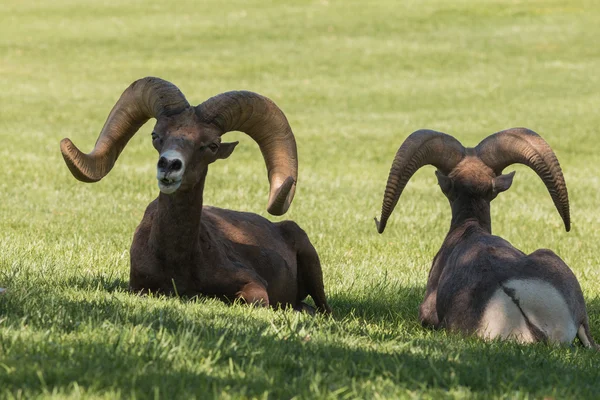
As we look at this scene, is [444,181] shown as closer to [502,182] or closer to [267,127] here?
[502,182]

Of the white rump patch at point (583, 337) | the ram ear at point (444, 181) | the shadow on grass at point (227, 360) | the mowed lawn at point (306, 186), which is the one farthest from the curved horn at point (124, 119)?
the white rump patch at point (583, 337)

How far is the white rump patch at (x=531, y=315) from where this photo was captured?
8539 mm

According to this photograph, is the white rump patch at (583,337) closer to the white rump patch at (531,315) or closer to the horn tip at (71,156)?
the white rump patch at (531,315)

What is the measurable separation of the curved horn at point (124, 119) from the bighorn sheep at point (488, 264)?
2.31 metres

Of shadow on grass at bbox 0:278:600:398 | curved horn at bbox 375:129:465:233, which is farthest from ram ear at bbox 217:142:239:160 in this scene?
shadow on grass at bbox 0:278:600:398

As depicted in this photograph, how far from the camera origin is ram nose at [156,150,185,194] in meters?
8.70

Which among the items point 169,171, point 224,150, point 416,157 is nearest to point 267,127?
point 224,150

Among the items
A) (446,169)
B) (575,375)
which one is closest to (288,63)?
(446,169)

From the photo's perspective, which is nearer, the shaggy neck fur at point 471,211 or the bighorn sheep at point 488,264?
the bighorn sheep at point 488,264

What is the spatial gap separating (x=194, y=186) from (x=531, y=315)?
10.2 ft

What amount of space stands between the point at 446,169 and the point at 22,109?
23.0 meters

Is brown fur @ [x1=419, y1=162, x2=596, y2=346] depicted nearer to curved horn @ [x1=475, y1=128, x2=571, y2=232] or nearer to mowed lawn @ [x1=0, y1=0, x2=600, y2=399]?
curved horn @ [x1=475, y1=128, x2=571, y2=232]

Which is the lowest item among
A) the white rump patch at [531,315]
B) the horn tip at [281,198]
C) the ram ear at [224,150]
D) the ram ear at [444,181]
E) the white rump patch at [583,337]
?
the white rump patch at [583,337]

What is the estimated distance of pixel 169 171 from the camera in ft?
28.7
